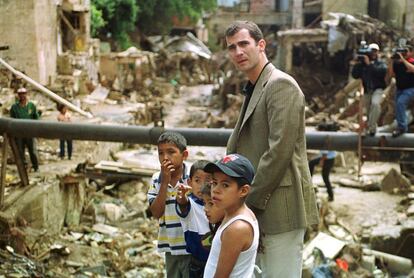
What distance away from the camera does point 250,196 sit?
2.70 m

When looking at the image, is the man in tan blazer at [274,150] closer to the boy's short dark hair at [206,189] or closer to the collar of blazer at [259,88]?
the collar of blazer at [259,88]

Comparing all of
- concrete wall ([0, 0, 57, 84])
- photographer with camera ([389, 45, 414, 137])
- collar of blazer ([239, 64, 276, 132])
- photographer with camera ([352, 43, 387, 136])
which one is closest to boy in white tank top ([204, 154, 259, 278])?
collar of blazer ([239, 64, 276, 132])

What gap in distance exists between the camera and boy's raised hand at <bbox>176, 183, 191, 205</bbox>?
2.98 meters

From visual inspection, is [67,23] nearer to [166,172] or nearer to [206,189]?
[166,172]

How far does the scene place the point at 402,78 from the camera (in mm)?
6512

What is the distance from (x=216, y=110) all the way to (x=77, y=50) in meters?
6.52

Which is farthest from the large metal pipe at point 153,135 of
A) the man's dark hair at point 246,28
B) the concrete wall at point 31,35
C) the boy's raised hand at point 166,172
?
the concrete wall at point 31,35

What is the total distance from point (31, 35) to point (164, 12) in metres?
17.4

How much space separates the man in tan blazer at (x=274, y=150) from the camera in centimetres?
266

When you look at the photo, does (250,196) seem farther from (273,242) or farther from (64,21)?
(64,21)

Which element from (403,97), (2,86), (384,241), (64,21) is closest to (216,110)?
(64,21)

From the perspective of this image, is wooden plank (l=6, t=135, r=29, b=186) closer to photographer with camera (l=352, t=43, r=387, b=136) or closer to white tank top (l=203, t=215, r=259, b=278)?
photographer with camera (l=352, t=43, r=387, b=136)

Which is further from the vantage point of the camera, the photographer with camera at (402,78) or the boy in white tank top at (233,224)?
the photographer with camera at (402,78)

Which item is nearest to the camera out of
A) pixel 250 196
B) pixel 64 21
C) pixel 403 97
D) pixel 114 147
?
pixel 250 196
